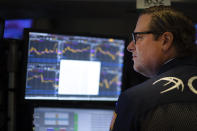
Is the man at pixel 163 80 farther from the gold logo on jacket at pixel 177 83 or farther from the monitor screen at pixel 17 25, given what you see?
the monitor screen at pixel 17 25

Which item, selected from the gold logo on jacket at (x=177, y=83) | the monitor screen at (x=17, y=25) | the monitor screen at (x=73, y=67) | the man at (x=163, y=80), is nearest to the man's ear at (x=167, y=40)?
the man at (x=163, y=80)

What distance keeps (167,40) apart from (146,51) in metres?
0.08

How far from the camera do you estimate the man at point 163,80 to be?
656mm

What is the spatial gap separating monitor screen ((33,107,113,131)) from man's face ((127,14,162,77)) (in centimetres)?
33

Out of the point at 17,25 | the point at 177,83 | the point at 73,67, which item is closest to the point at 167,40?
the point at 177,83

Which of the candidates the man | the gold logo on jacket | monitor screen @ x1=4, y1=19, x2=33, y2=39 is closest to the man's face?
the man

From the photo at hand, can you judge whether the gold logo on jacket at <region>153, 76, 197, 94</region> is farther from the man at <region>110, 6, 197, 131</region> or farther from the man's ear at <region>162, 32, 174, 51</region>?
the man's ear at <region>162, 32, 174, 51</region>

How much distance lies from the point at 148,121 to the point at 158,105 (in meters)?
0.05

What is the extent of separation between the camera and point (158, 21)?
0.86m

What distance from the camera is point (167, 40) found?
Result: 0.84 metres

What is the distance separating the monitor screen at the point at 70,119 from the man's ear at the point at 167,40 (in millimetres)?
462

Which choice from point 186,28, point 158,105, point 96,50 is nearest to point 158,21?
point 186,28

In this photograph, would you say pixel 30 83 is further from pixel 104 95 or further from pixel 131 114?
pixel 131 114

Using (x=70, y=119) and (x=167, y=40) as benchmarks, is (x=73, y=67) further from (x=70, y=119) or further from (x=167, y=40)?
(x=167, y=40)
